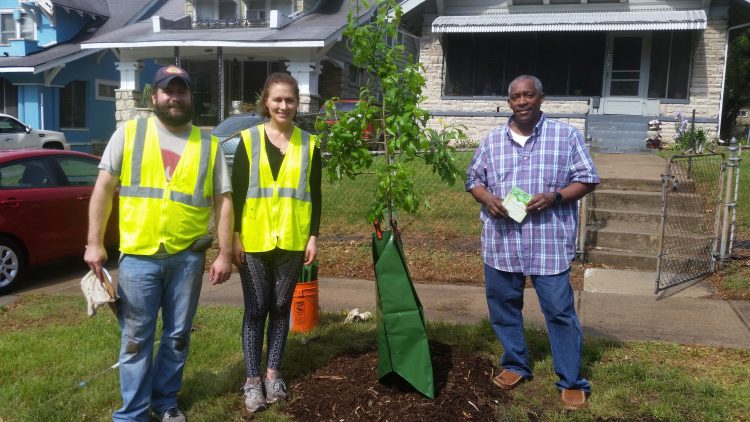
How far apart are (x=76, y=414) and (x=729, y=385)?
3929 mm

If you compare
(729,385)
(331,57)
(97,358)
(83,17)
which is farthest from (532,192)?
(83,17)

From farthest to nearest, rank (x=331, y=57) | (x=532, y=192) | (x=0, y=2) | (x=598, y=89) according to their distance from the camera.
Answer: (x=0, y=2) → (x=331, y=57) → (x=598, y=89) → (x=532, y=192)

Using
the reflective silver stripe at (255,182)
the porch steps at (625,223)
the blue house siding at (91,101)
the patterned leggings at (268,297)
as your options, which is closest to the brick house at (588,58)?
the porch steps at (625,223)

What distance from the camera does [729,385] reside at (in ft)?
13.6

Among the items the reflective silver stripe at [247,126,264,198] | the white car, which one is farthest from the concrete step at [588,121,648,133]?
the white car

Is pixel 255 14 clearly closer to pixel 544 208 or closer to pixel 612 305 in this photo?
pixel 612 305

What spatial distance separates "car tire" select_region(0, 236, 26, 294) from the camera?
7211 millimetres

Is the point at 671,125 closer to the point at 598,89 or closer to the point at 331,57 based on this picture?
the point at 598,89

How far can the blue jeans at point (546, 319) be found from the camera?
12.6 feet

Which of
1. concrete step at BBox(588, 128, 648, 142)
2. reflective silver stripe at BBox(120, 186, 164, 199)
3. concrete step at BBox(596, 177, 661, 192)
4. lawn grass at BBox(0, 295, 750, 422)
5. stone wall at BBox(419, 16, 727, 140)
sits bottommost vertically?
lawn grass at BBox(0, 295, 750, 422)

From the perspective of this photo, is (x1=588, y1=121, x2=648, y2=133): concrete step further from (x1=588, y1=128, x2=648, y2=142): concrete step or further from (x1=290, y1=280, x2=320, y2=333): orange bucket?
(x1=290, y1=280, x2=320, y2=333): orange bucket

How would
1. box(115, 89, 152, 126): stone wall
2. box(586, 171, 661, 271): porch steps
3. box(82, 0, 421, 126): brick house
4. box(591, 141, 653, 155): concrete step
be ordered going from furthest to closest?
box(115, 89, 152, 126): stone wall
box(82, 0, 421, 126): brick house
box(591, 141, 653, 155): concrete step
box(586, 171, 661, 271): porch steps

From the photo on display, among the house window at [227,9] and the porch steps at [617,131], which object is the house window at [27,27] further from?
the porch steps at [617,131]

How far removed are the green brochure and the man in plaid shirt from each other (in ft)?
0.10
